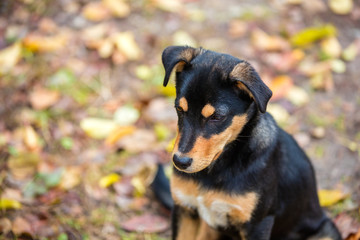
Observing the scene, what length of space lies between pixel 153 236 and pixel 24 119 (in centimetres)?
226

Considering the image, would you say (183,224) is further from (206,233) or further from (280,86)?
(280,86)

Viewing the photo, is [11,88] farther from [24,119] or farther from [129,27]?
[129,27]

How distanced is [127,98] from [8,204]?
7.22 ft

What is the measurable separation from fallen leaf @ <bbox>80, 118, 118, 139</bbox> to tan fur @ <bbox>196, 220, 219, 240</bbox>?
6.41 ft

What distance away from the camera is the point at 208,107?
3104mm

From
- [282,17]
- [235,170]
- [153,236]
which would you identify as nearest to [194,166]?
[235,170]

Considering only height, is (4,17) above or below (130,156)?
above

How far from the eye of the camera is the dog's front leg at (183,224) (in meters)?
3.77

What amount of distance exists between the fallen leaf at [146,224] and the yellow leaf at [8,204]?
1.07m

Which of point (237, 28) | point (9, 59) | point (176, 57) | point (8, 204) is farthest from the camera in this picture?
point (237, 28)

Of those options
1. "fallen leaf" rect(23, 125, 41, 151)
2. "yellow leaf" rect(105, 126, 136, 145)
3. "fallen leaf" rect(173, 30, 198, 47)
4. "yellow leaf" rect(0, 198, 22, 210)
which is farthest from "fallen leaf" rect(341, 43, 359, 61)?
"yellow leaf" rect(0, 198, 22, 210)

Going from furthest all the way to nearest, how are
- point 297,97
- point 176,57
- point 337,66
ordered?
point 337,66 < point 297,97 < point 176,57

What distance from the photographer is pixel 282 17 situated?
6871mm

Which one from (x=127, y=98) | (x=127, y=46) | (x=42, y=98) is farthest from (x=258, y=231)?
(x=127, y=46)
